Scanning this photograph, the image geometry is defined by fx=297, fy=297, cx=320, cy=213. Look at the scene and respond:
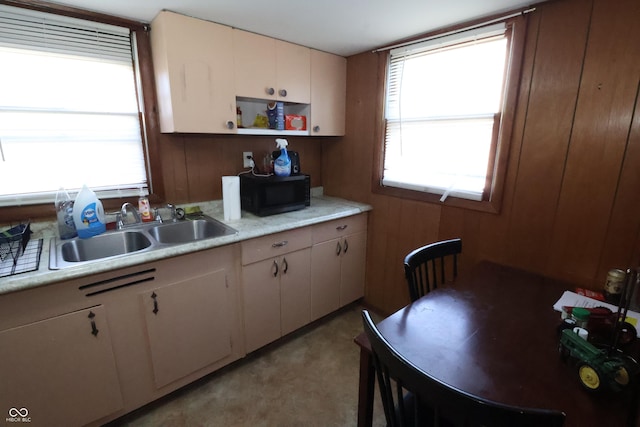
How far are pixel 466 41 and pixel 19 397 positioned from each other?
9.28 ft

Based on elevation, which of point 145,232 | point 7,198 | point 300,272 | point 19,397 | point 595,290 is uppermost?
point 7,198

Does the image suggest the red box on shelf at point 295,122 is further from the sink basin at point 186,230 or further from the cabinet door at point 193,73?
the sink basin at point 186,230

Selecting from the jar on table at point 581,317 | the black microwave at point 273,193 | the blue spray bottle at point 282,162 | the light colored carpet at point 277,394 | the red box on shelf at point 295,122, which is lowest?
the light colored carpet at point 277,394

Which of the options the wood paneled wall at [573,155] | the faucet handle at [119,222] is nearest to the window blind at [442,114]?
the wood paneled wall at [573,155]

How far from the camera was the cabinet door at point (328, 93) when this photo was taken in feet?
7.47

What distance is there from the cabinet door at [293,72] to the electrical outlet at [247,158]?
0.51 meters

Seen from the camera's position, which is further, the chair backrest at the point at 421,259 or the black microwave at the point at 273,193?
the black microwave at the point at 273,193

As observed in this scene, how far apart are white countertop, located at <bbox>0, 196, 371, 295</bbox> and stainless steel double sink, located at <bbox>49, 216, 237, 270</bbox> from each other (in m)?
0.05

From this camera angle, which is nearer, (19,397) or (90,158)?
(19,397)

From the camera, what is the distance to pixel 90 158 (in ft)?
5.89

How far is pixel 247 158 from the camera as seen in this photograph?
2.35 meters

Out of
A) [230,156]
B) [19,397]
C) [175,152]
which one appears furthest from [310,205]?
[19,397]

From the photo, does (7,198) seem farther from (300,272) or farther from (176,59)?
(300,272)

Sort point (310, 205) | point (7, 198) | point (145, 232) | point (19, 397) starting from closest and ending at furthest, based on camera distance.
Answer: point (19, 397), point (7, 198), point (145, 232), point (310, 205)
